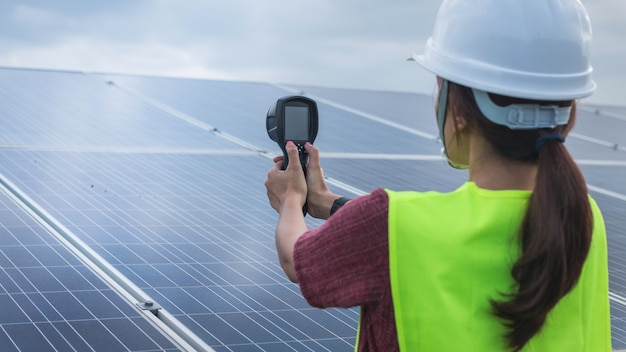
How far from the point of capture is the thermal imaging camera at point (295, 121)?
2221mm

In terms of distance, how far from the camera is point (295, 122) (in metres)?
2.24

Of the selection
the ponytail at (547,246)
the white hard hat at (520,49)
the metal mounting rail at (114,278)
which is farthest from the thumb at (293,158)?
the metal mounting rail at (114,278)

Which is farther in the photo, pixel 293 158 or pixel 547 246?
pixel 293 158

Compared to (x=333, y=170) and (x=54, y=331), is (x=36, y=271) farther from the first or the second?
(x=333, y=170)

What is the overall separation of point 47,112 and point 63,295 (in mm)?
4117

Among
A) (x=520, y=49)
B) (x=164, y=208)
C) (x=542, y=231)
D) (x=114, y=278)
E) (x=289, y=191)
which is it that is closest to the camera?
(x=542, y=231)

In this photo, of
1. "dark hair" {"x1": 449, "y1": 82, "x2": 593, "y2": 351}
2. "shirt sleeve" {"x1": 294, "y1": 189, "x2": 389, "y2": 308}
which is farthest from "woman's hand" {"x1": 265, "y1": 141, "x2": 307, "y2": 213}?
"dark hair" {"x1": 449, "y1": 82, "x2": 593, "y2": 351}

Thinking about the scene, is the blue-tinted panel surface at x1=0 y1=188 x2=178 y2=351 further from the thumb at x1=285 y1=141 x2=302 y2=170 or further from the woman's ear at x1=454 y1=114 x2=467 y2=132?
the woman's ear at x1=454 y1=114 x2=467 y2=132

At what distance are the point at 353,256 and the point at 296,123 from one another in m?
0.62

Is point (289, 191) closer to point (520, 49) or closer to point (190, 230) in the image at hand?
point (520, 49)

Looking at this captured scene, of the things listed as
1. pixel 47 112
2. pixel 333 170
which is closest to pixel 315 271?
pixel 333 170

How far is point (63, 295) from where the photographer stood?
3.68 metres

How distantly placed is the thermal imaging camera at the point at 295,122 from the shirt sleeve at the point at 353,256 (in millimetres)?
498

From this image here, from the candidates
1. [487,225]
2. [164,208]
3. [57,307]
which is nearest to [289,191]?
[487,225]
